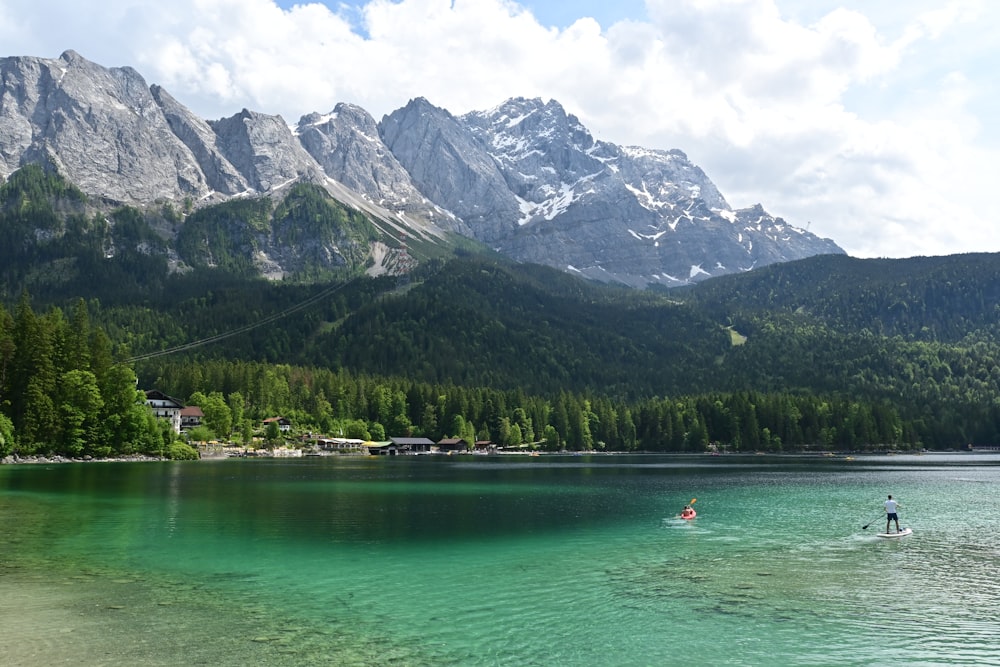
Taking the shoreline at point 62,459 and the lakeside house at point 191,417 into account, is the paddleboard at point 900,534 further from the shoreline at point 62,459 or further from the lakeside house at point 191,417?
the lakeside house at point 191,417

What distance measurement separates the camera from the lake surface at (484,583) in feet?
76.7

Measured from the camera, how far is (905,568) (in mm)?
38312

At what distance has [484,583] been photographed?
111 feet

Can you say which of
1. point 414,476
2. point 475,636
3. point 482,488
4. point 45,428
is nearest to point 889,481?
point 482,488

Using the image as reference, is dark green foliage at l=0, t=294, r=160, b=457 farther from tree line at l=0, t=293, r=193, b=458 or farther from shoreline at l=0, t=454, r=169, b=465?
shoreline at l=0, t=454, r=169, b=465

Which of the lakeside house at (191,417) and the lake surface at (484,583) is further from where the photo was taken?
the lakeside house at (191,417)

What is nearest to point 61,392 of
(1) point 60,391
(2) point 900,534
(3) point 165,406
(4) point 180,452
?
(1) point 60,391

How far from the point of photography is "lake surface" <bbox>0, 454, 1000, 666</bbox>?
23.4 meters

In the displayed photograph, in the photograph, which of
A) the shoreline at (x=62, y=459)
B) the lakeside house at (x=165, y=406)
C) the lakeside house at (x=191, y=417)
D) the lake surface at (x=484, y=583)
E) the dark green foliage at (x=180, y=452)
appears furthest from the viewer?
the lakeside house at (x=191, y=417)

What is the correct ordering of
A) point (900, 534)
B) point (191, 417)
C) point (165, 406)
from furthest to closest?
point (191, 417) → point (165, 406) → point (900, 534)

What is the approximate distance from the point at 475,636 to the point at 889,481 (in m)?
99.0

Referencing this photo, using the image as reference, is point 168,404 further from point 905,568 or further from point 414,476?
point 905,568

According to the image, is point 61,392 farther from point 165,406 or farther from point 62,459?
point 165,406

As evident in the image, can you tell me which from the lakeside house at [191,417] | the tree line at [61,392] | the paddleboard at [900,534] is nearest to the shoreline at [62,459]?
the tree line at [61,392]
